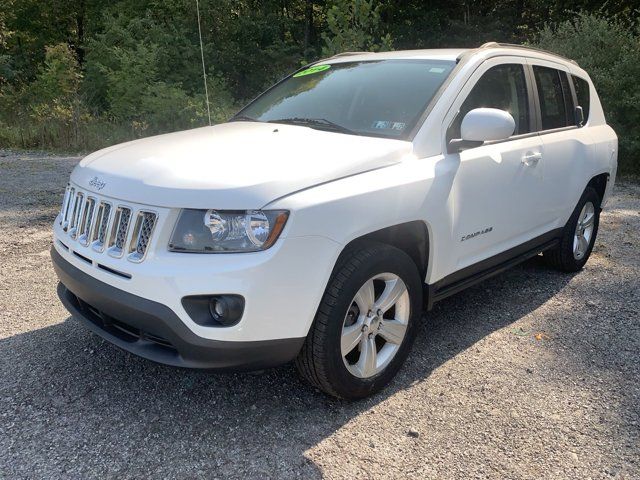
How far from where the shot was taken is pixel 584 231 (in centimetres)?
488

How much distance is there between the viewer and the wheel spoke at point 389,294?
2.82 m

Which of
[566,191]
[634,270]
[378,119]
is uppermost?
[378,119]

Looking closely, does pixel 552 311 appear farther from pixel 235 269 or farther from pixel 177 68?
pixel 177 68

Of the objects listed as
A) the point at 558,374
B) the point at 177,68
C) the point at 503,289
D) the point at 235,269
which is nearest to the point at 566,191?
the point at 503,289

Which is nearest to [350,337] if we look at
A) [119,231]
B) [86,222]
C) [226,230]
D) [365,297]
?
[365,297]

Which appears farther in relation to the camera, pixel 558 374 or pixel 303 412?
pixel 558 374

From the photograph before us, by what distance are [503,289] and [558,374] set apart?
1384 millimetres

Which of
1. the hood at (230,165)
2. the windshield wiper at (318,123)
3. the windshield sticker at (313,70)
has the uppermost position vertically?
the windshield sticker at (313,70)

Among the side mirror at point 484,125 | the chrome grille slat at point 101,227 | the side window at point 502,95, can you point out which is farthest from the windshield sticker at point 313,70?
the chrome grille slat at point 101,227

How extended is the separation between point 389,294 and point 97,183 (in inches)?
60.9

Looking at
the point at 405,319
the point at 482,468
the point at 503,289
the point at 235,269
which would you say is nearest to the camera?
the point at 235,269

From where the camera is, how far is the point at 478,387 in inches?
119

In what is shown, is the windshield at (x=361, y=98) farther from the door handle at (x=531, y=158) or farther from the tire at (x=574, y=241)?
the tire at (x=574, y=241)

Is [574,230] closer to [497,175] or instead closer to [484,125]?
[497,175]
